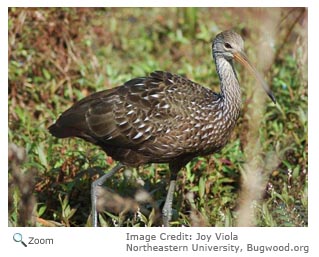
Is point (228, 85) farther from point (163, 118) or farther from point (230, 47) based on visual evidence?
point (163, 118)

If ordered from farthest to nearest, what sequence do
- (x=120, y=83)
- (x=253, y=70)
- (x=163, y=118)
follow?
(x=120, y=83)
(x=253, y=70)
(x=163, y=118)

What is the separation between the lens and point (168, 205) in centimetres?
494

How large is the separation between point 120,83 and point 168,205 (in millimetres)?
1999

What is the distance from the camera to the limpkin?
462cm

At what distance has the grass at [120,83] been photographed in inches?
191

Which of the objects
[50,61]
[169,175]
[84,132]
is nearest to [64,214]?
[84,132]

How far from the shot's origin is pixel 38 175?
523 cm

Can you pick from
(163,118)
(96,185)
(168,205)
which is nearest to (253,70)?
(163,118)

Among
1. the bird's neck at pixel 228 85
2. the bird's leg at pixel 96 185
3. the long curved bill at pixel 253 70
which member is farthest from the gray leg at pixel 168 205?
the long curved bill at pixel 253 70
